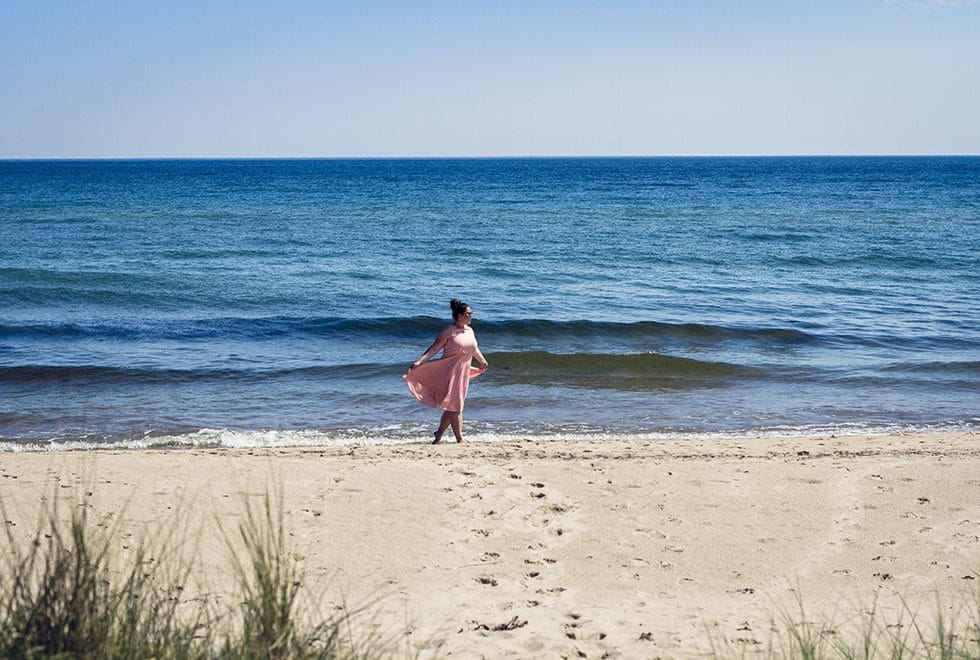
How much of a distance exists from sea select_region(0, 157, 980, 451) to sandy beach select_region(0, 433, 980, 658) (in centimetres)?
212

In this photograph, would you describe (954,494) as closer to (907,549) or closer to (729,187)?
(907,549)

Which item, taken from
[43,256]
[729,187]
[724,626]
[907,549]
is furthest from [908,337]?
[729,187]

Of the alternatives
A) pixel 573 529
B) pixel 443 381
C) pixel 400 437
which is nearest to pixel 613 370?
pixel 400 437

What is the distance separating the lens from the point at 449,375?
1024 centimetres

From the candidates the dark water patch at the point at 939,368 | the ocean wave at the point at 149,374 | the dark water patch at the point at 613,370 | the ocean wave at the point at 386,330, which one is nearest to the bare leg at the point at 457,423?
the dark water patch at the point at 613,370

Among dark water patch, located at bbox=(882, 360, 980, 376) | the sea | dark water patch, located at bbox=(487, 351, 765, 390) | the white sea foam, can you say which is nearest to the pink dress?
the white sea foam

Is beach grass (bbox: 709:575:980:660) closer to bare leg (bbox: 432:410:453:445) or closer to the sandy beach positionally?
the sandy beach

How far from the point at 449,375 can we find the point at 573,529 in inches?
125

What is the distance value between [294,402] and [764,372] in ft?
23.6

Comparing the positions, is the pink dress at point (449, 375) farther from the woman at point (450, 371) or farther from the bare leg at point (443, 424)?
the bare leg at point (443, 424)

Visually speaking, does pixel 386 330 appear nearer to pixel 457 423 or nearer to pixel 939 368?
pixel 457 423

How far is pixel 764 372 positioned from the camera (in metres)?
14.7

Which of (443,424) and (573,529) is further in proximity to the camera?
(443,424)

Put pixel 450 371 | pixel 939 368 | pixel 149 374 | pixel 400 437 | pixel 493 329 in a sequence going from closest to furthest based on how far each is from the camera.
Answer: pixel 450 371, pixel 400 437, pixel 149 374, pixel 939 368, pixel 493 329
